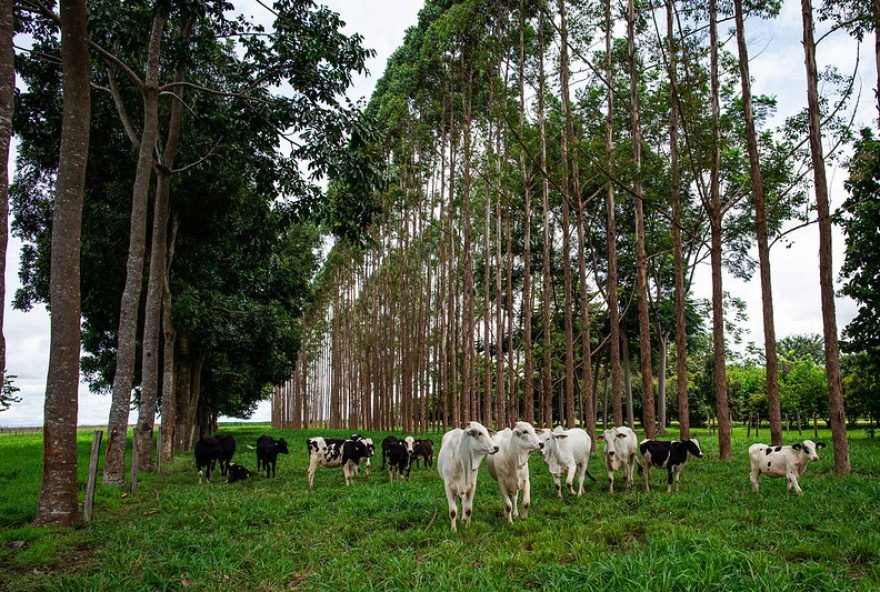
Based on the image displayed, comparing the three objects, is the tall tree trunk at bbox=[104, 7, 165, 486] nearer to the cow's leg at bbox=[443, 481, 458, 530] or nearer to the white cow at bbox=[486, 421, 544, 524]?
the cow's leg at bbox=[443, 481, 458, 530]

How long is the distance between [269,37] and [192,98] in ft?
14.0

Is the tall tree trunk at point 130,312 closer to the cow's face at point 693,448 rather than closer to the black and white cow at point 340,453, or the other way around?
the black and white cow at point 340,453

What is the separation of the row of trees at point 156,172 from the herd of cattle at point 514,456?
164 inches

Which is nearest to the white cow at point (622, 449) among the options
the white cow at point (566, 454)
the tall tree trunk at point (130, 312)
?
the white cow at point (566, 454)

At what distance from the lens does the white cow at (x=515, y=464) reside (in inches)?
309

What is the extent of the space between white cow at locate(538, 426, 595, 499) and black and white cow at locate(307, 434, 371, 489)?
489 centimetres

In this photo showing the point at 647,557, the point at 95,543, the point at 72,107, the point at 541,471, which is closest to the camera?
the point at 647,557

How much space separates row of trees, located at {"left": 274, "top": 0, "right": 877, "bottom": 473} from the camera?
552 inches

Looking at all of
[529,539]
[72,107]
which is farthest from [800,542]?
[72,107]

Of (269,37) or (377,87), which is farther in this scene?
(377,87)

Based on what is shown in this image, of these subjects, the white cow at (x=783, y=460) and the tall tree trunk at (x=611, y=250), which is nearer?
the white cow at (x=783, y=460)

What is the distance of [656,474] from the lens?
12.5 m

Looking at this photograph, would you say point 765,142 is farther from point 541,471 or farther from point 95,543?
point 95,543

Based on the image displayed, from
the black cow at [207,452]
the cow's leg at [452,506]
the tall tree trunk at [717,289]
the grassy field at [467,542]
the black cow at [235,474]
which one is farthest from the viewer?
the tall tree trunk at [717,289]
